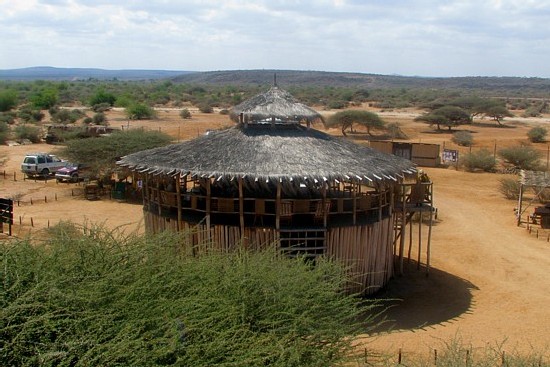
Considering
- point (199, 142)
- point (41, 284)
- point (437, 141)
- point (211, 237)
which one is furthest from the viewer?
point (437, 141)

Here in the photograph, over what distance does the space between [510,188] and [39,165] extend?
23.3 m

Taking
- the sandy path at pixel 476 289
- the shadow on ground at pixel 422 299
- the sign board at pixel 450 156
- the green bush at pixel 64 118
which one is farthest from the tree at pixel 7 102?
the shadow on ground at pixel 422 299

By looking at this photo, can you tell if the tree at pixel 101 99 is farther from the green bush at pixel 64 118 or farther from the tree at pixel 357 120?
the tree at pixel 357 120

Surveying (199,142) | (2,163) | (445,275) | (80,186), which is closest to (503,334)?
(445,275)

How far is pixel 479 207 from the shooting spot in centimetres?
2738

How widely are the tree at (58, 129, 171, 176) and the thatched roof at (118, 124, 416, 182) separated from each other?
12.2 meters

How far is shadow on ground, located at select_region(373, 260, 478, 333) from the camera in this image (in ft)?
47.8

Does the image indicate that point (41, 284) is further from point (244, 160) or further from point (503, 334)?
point (503, 334)

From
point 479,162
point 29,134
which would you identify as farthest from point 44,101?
point 479,162

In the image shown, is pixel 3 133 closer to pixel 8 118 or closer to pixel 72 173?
pixel 8 118

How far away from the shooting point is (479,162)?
35719mm

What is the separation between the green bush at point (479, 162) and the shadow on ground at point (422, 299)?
18.5 meters

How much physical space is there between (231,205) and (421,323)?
17.9 feet

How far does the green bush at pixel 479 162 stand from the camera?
35.6 m
